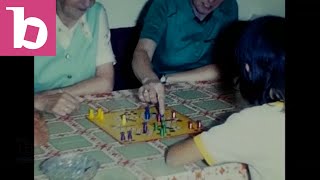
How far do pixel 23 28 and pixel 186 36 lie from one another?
35.3 inches

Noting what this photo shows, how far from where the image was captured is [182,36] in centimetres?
180

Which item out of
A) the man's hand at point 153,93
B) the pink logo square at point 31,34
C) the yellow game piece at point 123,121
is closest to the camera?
the pink logo square at point 31,34

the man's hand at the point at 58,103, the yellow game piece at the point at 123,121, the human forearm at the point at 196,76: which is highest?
the human forearm at the point at 196,76

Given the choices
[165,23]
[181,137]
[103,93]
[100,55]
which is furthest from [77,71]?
[181,137]

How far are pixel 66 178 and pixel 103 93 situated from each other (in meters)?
0.48

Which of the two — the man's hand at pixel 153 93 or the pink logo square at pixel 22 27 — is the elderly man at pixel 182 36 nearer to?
the man's hand at pixel 153 93

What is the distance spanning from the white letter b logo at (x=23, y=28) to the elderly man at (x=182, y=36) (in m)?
0.56

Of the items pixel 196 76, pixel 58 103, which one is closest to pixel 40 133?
pixel 58 103

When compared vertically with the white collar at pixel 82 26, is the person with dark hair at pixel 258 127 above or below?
below

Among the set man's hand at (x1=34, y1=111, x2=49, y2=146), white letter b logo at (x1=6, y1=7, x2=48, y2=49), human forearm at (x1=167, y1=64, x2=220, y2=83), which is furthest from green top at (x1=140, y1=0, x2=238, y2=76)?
white letter b logo at (x1=6, y1=7, x2=48, y2=49)

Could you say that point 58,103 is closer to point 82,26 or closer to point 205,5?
point 82,26

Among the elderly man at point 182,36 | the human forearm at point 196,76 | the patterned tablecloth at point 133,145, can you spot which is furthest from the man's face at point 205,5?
the patterned tablecloth at point 133,145

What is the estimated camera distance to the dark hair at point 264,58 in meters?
0.97

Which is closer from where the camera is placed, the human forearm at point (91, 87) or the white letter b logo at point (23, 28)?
the white letter b logo at point (23, 28)
